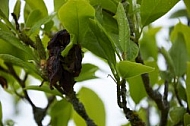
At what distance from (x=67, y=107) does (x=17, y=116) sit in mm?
881

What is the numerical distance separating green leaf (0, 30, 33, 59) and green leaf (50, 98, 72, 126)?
0.75 feet

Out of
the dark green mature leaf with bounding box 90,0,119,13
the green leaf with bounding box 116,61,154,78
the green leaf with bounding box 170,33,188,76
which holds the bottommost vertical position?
the green leaf with bounding box 170,33,188,76

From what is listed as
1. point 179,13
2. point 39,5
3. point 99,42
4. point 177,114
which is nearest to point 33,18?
point 39,5

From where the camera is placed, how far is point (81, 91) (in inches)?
37.8

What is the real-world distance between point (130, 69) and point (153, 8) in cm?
13

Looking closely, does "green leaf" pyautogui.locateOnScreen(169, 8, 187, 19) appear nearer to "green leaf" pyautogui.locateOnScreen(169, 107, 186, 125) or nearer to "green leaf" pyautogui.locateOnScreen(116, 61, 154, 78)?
"green leaf" pyautogui.locateOnScreen(169, 107, 186, 125)

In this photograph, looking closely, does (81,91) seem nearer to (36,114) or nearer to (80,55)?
(36,114)

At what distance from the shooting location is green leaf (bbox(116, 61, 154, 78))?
1.91 ft

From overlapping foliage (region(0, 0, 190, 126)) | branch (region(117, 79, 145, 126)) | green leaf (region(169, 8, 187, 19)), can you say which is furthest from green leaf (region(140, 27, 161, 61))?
branch (region(117, 79, 145, 126))

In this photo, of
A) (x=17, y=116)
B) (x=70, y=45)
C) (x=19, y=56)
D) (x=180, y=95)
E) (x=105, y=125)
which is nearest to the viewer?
(x=70, y=45)

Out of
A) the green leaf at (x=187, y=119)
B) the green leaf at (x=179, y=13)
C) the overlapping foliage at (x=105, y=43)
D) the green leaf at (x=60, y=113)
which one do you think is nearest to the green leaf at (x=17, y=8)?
the overlapping foliage at (x=105, y=43)

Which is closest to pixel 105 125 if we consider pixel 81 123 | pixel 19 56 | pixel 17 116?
pixel 81 123

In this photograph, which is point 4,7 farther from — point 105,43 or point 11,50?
point 105,43

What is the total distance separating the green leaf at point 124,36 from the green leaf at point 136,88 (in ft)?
0.80
